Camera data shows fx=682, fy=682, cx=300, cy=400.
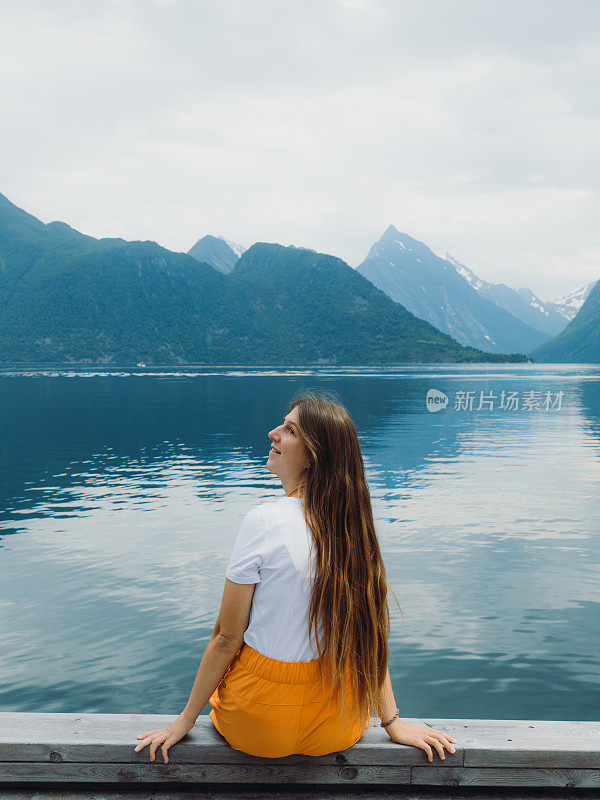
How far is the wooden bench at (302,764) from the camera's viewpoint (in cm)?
327

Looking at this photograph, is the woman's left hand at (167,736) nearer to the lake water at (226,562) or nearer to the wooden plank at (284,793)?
the wooden plank at (284,793)

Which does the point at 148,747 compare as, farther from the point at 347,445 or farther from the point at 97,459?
the point at 97,459

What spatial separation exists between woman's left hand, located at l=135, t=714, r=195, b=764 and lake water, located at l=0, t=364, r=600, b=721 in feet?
15.7

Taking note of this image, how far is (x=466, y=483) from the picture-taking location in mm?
21891

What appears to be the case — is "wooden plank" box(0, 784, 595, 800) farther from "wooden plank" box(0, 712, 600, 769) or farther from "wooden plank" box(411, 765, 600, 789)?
"wooden plank" box(0, 712, 600, 769)

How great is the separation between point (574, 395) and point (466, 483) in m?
58.4

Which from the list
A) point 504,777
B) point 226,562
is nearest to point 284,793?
point 504,777

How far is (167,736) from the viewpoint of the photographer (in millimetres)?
3252

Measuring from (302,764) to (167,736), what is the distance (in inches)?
25.9

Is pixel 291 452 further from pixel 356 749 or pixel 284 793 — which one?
pixel 284 793

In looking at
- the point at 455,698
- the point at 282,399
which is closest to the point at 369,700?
the point at 455,698

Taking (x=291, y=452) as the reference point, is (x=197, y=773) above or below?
below

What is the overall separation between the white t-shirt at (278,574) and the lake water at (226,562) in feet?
17.2

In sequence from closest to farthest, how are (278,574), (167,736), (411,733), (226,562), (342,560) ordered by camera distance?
(278,574) < (342,560) < (167,736) < (411,733) < (226,562)
